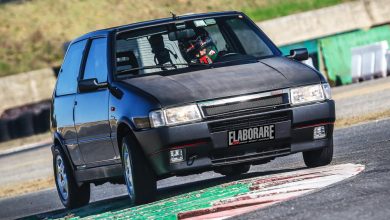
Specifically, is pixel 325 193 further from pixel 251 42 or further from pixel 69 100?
pixel 69 100

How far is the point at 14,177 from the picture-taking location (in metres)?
21.4

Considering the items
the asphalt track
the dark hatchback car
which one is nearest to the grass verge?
the asphalt track

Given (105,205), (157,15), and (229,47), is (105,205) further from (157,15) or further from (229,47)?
(157,15)

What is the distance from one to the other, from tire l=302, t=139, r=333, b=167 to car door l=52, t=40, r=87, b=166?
2.30m

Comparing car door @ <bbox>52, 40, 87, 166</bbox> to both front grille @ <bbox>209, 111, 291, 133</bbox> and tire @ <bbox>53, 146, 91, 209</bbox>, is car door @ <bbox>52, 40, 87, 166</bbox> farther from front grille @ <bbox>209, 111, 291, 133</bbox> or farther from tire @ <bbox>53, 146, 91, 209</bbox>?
front grille @ <bbox>209, 111, 291, 133</bbox>

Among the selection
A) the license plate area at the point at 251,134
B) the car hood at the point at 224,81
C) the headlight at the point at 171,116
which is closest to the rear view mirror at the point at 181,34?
the car hood at the point at 224,81

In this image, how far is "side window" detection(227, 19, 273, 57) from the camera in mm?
10891

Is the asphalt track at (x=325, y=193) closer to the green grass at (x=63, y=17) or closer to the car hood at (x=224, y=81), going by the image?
the car hood at (x=224, y=81)

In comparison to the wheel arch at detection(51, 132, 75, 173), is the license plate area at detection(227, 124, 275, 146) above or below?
above

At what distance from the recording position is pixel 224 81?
32.2ft

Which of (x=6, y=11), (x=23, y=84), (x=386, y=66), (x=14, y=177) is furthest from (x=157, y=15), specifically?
(x=14, y=177)

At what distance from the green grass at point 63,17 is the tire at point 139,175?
38361 mm

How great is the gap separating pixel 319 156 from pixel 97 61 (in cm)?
235

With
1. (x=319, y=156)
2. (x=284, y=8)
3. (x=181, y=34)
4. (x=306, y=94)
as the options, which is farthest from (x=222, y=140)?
(x=284, y=8)
